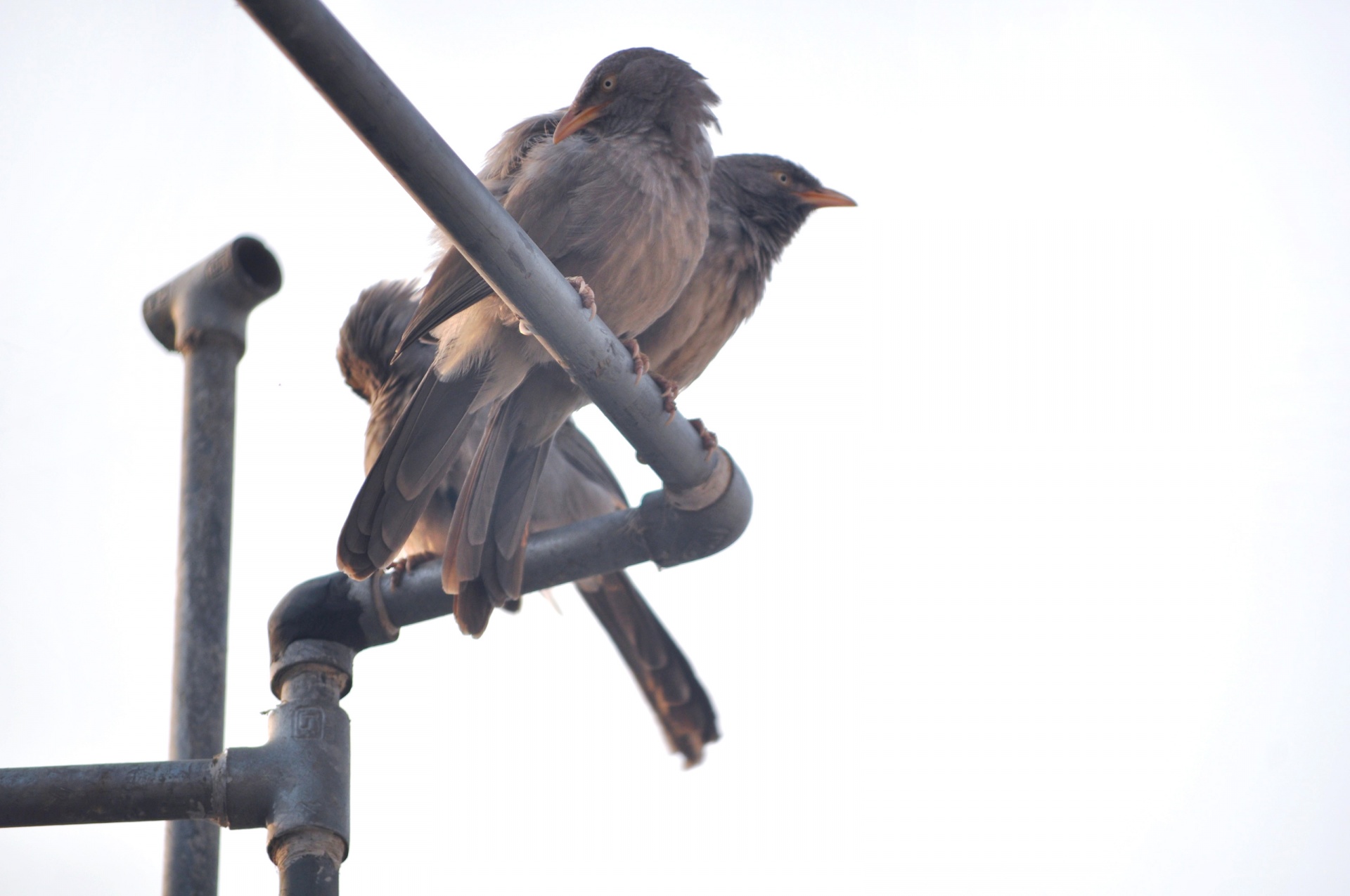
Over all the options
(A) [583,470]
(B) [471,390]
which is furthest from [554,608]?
(B) [471,390]

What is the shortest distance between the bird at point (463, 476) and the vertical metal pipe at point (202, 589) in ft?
5.30

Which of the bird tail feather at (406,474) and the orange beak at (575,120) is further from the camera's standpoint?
the orange beak at (575,120)

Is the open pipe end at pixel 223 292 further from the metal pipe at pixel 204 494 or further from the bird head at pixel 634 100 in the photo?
the bird head at pixel 634 100

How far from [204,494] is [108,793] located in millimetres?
698

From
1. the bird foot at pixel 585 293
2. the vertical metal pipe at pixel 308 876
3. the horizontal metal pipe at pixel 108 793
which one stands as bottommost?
the vertical metal pipe at pixel 308 876

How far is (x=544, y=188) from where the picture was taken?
3.66m

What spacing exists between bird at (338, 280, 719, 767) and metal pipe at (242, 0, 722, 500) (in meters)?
1.60

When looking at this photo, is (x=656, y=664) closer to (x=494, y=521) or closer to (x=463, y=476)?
(x=494, y=521)

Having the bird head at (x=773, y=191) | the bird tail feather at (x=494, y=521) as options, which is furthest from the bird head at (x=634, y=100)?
the bird tail feather at (x=494, y=521)

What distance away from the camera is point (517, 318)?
3117 millimetres

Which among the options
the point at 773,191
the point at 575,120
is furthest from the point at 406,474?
the point at 773,191

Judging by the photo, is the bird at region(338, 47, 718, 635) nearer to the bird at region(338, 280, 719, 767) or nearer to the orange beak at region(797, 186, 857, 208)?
the bird at region(338, 280, 719, 767)

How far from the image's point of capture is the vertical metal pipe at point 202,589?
2.41 metres

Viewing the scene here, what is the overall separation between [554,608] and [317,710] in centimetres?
290
